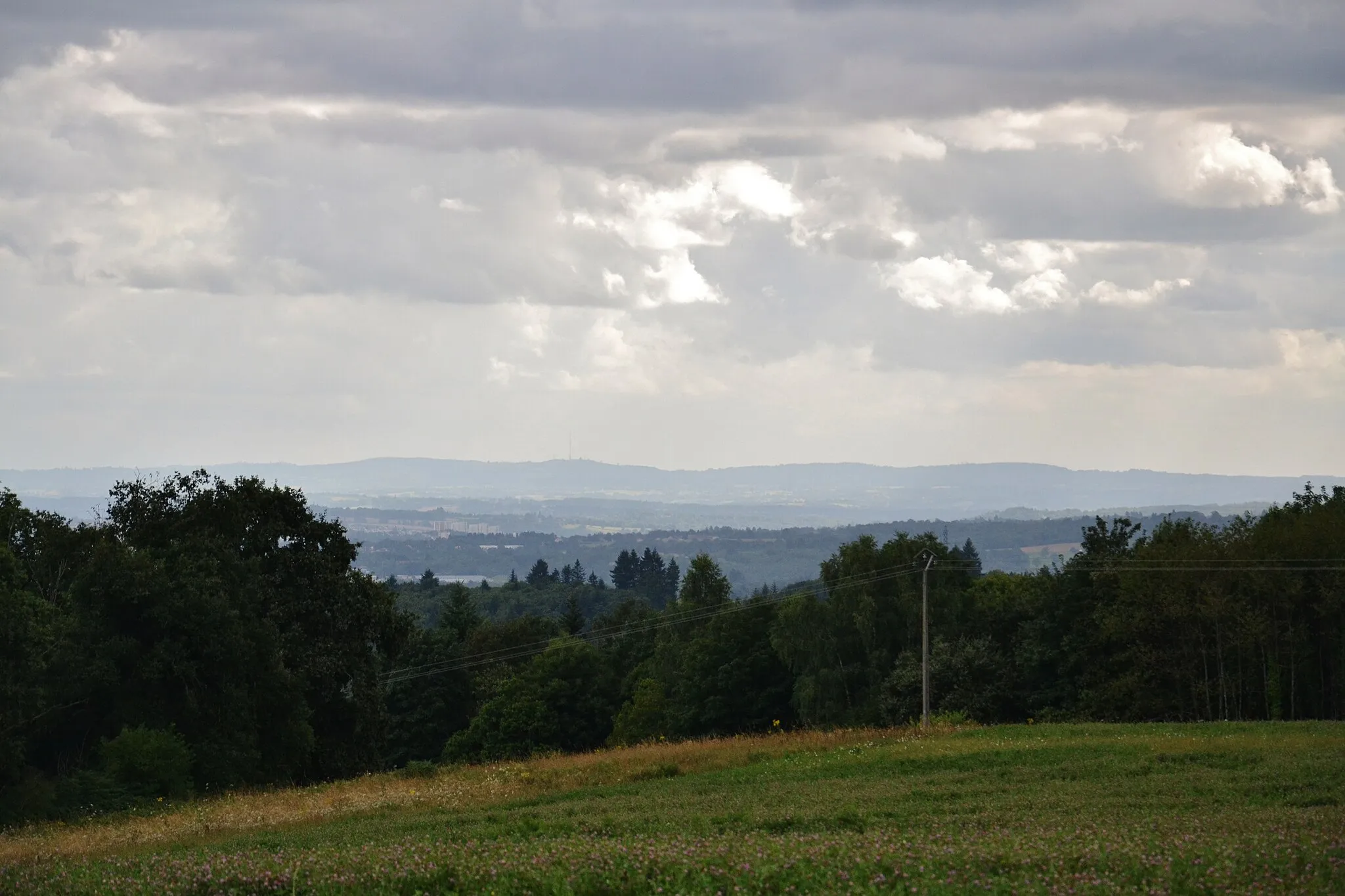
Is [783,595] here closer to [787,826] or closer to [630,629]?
[630,629]

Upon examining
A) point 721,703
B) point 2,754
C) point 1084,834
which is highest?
point 1084,834

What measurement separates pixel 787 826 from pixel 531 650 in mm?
89676

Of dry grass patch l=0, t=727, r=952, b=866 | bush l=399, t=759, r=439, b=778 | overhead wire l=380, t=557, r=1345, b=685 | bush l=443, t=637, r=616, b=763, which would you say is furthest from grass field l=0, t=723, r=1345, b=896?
bush l=443, t=637, r=616, b=763

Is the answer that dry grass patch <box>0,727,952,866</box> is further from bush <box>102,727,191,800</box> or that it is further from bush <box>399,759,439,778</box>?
bush <box>102,727,191,800</box>

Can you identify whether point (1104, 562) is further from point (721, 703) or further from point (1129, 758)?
point (1129, 758)

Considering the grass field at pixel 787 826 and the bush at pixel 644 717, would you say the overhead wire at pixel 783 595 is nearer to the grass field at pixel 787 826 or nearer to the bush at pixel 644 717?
the bush at pixel 644 717

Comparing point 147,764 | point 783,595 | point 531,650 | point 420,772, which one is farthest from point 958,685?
point 531,650

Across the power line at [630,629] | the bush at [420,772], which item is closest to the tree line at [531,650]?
the power line at [630,629]

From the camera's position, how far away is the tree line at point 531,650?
43.1 m

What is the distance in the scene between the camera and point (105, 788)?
123ft

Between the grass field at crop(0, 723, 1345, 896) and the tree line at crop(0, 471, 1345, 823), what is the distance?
8.09 m

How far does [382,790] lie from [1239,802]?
1941 centimetres

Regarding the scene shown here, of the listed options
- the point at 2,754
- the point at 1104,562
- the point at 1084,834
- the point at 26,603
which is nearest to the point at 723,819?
the point at 1084,834

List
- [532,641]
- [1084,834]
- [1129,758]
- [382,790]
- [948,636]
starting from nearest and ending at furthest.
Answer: [1084,834]
[1129,758]
[382,790]
[948,636]
[532,641]
